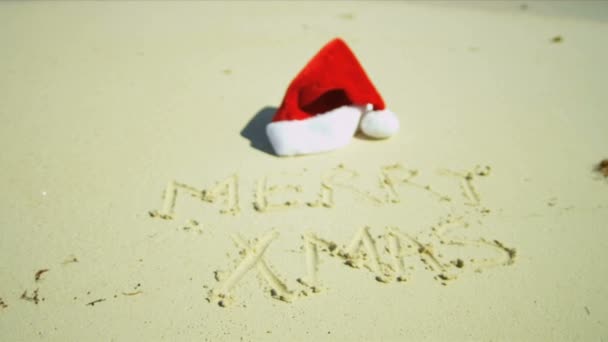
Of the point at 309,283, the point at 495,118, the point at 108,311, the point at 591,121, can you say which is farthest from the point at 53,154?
the point at 591,121

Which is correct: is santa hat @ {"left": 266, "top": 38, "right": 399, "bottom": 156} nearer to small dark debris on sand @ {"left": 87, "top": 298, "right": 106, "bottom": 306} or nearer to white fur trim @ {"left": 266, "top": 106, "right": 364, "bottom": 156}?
white fur trim @ {"left": 266, "top": 106, "right": 364, "bottom": 156}

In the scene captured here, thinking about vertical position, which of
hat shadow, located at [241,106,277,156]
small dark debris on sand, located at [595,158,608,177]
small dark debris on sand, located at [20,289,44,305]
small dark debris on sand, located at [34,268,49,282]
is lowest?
small dark debris on sand, located at [20,289,44,305]

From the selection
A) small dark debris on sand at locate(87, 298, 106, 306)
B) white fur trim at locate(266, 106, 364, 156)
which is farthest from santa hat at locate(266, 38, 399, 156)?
small dark debris on sand at locate(87, 298, 106, 306)

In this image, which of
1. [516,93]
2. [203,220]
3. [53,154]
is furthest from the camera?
[516,93]

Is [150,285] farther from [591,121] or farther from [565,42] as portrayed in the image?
[565,42]

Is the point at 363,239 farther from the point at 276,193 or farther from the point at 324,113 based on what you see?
the point at 324,113

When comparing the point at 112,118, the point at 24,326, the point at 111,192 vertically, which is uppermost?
the point at 112,118

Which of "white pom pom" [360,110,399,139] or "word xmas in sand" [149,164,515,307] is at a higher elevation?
"white pom pom" [360,110,399,139]

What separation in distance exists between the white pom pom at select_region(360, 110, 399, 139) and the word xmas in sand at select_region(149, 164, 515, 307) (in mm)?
270

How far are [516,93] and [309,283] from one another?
2448mm

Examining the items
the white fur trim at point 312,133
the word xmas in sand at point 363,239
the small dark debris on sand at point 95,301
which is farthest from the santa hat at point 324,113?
the small dark debris on sand at point 95,301

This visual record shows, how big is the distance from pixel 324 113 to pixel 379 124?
337 mm

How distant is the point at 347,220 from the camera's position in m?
2.40

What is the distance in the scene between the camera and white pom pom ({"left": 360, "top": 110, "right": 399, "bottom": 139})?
2.92 meters
